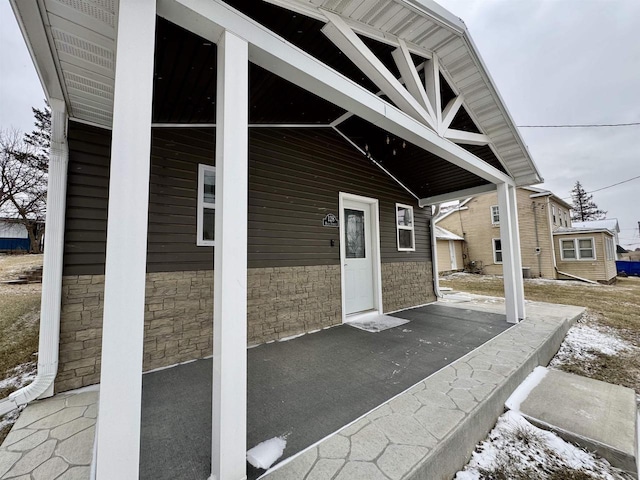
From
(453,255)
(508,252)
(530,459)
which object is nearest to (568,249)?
(453,255)

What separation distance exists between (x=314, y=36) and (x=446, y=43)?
5.29 ft

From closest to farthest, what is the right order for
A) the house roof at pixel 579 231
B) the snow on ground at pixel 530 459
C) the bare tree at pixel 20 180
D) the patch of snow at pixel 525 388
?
the snow on ground at pixel 530 459 → the patch of snow at pixel 525 388 → the bare tree at pixel 20 180 → the house roof at pixel 579 231

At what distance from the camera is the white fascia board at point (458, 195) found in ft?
15.9

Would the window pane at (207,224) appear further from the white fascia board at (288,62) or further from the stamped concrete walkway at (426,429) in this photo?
the stamped concrete walkway at (426,429)

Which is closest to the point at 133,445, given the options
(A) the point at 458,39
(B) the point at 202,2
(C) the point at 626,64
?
(B) the point at 202,2

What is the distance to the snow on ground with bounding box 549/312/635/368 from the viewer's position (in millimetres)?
3542

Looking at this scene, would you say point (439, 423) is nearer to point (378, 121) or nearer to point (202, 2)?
point (378, 121)

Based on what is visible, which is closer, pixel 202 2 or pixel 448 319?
pixel 202 2

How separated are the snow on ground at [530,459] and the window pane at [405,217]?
4.07 m

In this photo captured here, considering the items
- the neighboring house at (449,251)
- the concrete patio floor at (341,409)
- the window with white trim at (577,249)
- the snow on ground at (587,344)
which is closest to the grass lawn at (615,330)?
the snow on ground at (587,344)

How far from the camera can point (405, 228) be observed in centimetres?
570

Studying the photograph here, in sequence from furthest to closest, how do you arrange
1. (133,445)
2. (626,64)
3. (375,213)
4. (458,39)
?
(626,64)
(375,213)
(458,39)
(133,445)

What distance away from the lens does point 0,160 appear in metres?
10.9

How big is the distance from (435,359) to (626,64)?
11.9 m
